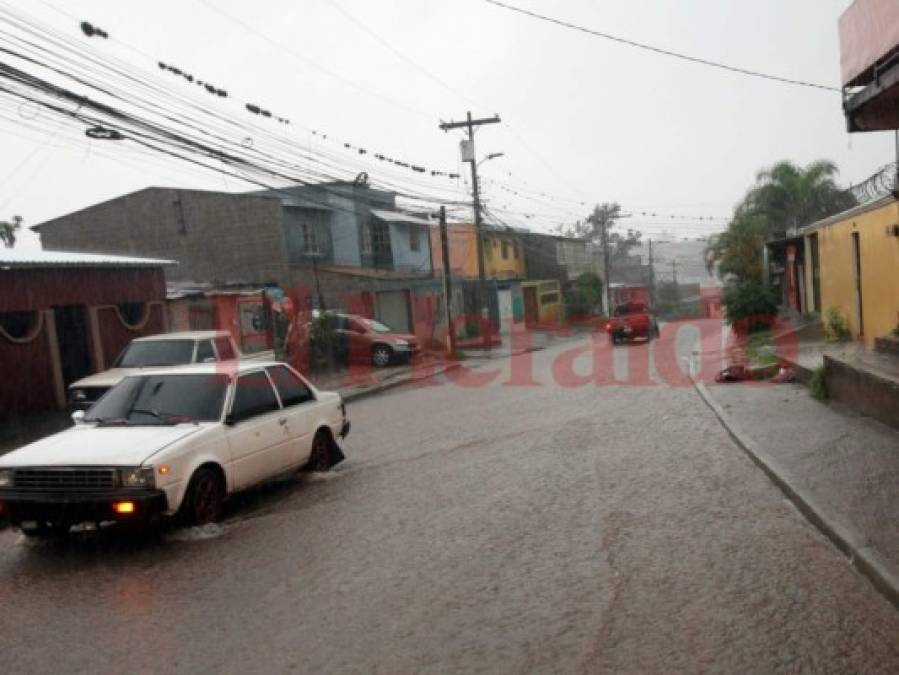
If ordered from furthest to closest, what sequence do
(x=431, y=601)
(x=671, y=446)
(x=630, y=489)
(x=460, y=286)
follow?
(x=460, y=286) → (x=671, y=446) → (x=630, y=489) → (x=431, y=601)

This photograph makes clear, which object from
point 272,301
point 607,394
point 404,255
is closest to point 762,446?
point 607,394

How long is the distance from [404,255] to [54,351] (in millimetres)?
25442

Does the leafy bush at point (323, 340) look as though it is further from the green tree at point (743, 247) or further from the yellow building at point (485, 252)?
the green tree at point (743, 247)

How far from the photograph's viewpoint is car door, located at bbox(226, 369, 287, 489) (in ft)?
27.3

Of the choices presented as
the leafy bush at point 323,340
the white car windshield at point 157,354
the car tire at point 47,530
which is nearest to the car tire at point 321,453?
the car tire at point 47,530

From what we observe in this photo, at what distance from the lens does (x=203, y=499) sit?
7762 millimetres

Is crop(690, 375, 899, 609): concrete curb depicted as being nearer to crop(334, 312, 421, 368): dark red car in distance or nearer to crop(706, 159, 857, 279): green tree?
crop(334, 312, 421, 368): dark red car in distance

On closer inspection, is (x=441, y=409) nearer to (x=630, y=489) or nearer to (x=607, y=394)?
(x=607, y=394)

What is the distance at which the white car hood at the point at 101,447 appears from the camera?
23.3 ft

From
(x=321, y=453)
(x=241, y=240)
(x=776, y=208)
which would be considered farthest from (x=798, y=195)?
(x=321, y=453)

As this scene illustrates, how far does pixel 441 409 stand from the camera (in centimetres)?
1662

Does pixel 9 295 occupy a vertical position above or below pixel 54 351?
above

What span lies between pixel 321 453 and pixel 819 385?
7.90 meters

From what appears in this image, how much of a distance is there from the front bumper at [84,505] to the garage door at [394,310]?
28631 mm
